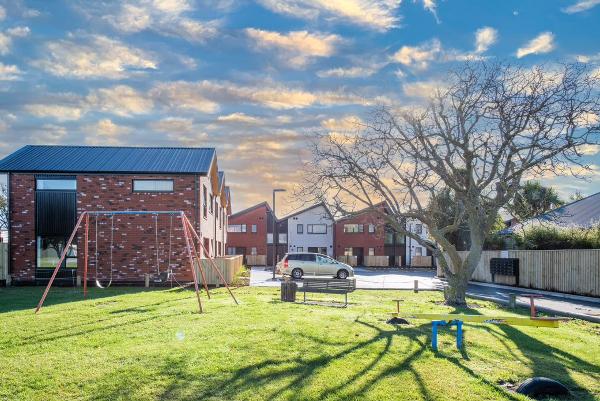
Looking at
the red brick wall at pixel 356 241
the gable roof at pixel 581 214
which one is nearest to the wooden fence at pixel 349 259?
the red brick wall at pixel 356 241

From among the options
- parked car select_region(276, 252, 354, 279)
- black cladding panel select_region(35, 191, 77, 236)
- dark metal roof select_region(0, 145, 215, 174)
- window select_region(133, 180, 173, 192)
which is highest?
dark metal roof select_region(0, 145, 215, 174)

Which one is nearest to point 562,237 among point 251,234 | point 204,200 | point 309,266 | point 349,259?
point 309,266

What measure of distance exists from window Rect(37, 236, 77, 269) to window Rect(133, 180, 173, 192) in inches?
164

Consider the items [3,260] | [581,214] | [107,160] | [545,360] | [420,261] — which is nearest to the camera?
[545,360]

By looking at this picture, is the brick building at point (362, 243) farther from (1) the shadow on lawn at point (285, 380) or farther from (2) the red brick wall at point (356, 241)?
(1) the shadow on lawn at point (285, 380)

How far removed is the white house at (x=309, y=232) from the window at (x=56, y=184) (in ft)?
114

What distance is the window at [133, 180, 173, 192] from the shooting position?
24.9 metres

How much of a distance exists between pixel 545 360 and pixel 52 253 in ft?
74.0

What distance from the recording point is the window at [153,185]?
2494 centimetres

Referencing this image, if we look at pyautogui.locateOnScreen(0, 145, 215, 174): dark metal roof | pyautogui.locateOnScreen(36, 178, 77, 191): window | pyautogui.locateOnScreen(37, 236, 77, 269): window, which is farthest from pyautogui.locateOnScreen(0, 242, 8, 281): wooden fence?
pyautogui.locateOnScreen(0, 145, 215, 174): dark metal roof

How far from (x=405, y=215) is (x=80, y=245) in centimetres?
1585

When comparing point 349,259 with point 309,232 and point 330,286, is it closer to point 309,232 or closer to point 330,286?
point 309,232

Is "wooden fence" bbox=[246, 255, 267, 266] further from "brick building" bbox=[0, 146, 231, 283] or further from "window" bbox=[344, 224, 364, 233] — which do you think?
"brick building" bbox=[0, 146, 231, 283]

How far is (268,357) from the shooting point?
8.40 metres
